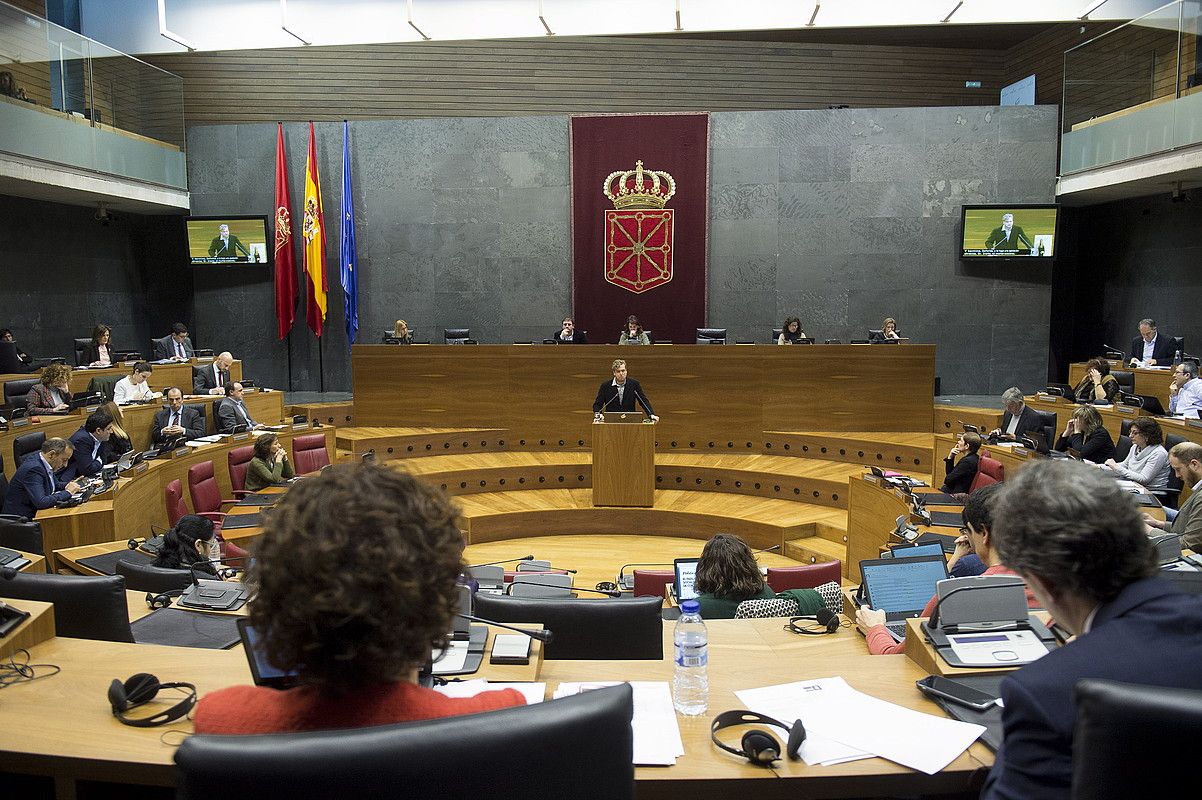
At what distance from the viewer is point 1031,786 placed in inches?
49.9

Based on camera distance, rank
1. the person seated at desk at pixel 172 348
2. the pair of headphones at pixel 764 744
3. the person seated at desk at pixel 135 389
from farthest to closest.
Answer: the person seated at desk at pixel 172 348 → the person seated at desk at pixel 135 389 → the pair of headphones at pixel 764 744

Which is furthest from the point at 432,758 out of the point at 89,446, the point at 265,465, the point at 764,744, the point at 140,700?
the point at 89,446

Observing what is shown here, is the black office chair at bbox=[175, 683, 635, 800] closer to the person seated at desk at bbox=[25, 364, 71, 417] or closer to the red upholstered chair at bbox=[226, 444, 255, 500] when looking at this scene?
the red upholstered chair at bbox=[226, 444, 255, 500]

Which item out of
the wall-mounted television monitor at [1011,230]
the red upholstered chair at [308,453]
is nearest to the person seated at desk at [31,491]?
the red upholstered chair at [308,453]

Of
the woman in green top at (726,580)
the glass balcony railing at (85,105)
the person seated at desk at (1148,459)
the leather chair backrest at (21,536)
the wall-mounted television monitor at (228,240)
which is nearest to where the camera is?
the woman in green top at (726,580)

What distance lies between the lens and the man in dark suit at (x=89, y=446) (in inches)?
248

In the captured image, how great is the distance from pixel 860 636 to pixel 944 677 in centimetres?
63

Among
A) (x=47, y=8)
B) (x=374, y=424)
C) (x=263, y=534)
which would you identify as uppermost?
(x=47, y=8)

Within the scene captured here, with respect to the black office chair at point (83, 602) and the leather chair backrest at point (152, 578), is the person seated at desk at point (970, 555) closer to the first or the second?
the black office chair at point (83, 602)

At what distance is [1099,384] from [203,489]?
7.69 m

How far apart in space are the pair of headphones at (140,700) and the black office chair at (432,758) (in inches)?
43.2

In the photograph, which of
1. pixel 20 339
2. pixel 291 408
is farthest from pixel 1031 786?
pixel 20 339

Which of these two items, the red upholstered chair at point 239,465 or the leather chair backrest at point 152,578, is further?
the red upholstered chair at point 239,465

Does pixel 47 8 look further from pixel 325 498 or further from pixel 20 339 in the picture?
pixel 325 498
